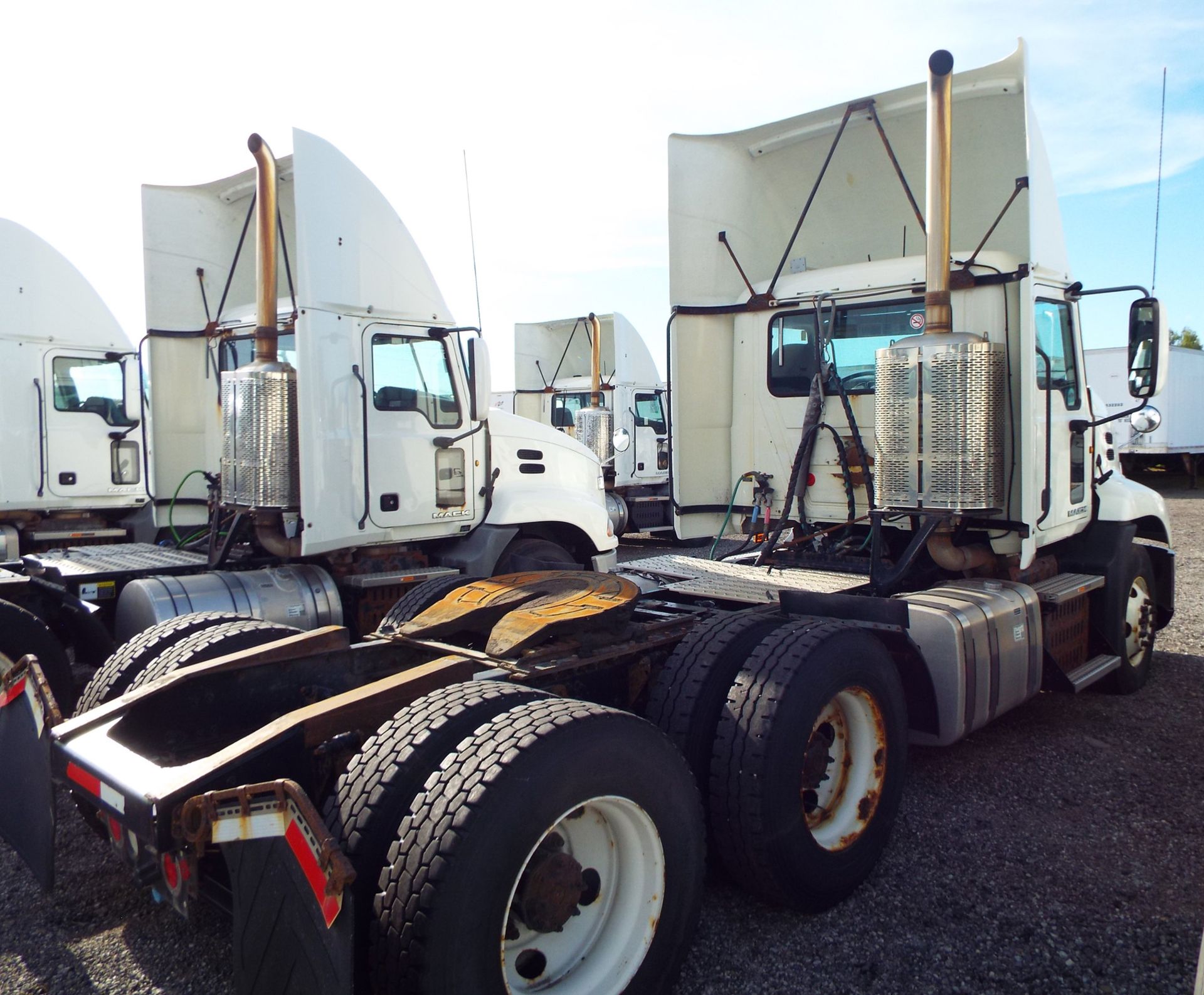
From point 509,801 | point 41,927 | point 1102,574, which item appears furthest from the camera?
point 1102,574

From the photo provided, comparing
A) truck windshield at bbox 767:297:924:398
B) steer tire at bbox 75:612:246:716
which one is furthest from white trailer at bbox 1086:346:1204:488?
steer tire at bbox 75:612:246:716

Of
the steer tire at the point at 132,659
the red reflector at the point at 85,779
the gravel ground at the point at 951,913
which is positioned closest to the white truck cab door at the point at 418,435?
the steer tire at the point at 132,659

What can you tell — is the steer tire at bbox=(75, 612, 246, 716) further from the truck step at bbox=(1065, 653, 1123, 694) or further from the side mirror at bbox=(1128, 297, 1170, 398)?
the side mirror at bbox=(1128, 297, 1170, 398)

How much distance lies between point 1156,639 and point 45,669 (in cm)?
831

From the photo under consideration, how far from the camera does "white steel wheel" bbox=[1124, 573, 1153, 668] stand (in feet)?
20.9

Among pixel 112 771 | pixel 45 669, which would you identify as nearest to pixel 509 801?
pixel 112 771

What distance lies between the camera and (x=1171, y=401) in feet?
78.9

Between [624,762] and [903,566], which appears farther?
[903,566]

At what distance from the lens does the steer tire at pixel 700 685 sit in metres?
3.46

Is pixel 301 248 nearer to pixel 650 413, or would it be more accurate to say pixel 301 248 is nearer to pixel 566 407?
pixel 650 413

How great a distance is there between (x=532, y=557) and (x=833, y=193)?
352 centimetres

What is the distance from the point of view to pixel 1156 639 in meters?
7.97

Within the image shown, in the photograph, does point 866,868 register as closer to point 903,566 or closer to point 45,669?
point 903,566

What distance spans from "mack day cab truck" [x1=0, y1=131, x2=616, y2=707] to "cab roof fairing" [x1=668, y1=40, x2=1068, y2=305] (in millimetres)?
1935
